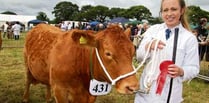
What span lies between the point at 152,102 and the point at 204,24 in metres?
9.53

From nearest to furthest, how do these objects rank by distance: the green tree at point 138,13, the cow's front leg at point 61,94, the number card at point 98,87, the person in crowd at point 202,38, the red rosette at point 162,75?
the red rosette at point 162,75 < the number card at point 98,87 < the cow's front leg at point 61,94 < the person in crowd at point 202,38 < the green tree at point 138,13

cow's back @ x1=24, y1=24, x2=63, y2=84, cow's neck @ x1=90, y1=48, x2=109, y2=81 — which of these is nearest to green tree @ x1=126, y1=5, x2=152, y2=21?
cow's back @ x1=24, y1=24, x2=63, y2=84

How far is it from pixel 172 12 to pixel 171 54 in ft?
1.19

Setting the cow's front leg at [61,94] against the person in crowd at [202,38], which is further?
the person in crowd at [202,38]

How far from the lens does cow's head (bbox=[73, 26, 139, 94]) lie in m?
3.17

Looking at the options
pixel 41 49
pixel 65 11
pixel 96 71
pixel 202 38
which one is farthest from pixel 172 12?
pixel 65 11

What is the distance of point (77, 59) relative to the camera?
4.43 m

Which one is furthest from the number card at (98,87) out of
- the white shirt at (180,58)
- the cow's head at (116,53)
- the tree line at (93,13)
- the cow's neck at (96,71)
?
the tree line at (93,13)

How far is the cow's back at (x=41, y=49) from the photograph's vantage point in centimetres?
546

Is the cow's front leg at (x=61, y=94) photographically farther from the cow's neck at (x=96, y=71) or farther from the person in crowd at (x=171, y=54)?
the person in crowd at (x=171, y=54)

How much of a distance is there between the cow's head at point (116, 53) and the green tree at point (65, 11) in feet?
316

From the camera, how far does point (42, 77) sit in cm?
574

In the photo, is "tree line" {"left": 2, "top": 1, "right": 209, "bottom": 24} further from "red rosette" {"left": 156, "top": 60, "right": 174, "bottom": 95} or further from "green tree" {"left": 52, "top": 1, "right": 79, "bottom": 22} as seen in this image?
"red rosette" {"left": 156, "top": 60, "right": 174, "bottom": 95}

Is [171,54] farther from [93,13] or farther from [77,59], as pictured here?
[93,13]
